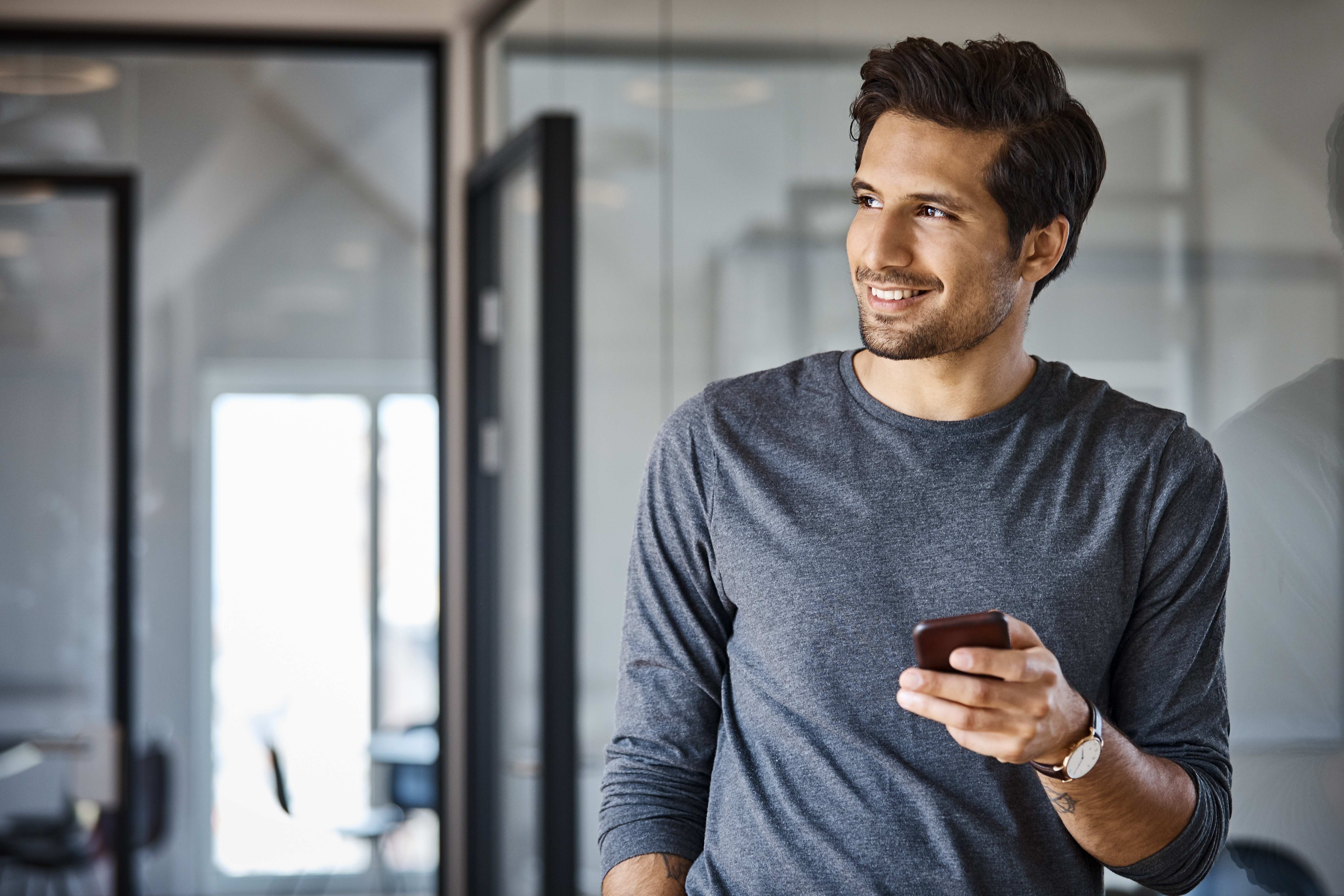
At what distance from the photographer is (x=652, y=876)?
137cm

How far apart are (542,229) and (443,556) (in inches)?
55.6

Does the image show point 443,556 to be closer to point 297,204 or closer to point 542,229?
point 297,204

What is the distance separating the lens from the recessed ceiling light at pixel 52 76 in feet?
13.0

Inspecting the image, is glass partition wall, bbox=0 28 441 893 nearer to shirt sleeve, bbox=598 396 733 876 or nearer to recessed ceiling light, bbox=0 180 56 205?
recessed ceiling light, bbox=0 180 56 205

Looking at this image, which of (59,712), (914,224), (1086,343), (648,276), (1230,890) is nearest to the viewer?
(914,224)

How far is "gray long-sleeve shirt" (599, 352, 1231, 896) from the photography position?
129 centimetres

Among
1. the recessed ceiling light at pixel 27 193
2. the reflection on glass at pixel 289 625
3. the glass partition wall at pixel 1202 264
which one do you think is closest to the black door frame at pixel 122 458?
the recessed ceiling light at pixel 27 193

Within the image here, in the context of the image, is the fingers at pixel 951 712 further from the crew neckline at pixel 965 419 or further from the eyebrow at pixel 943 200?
the eyebrow at pixel 943 200

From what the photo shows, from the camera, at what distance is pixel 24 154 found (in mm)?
3904

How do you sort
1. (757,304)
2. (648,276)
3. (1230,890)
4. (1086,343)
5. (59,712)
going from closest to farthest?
1. (1230,890)
2. (1086,343)
3. (757,304)
4. (648,276)
5. (59,712)

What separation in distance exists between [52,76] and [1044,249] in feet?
11.6

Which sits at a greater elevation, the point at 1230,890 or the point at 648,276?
the point at 648,276

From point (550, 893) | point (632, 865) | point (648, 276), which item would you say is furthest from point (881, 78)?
point (550, 893)

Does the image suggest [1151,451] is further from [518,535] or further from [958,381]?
[518,535]
